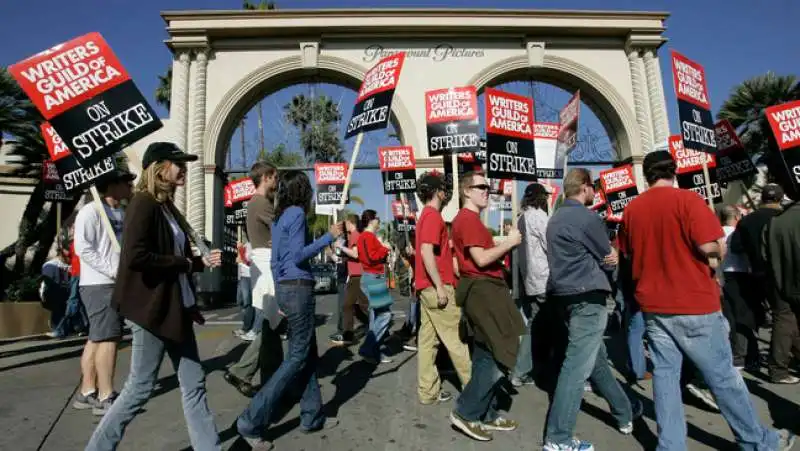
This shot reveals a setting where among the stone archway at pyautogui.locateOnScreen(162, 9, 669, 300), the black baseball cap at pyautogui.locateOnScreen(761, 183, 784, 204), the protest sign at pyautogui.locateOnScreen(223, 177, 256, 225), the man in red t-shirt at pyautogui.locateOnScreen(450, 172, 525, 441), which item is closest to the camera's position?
the man in red t-shirt at pyautogui.locateOnScreen(450, 172, 525, 441)

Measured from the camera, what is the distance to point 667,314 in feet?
9.69

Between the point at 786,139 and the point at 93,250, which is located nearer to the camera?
the point at 93,250

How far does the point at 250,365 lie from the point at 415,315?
322 cm

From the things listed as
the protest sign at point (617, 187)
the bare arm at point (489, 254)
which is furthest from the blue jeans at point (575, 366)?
the protest sign at point (617, 187)

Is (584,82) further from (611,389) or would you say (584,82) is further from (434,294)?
(611,389)

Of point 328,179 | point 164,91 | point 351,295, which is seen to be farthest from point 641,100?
point 164,91

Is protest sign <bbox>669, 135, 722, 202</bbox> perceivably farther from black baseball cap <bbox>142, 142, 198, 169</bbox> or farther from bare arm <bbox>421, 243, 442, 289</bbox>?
black baseball cap <bbox>142, 142, 198, 169</bbox>

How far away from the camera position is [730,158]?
8758 mm

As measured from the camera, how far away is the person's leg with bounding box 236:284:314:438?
333cm

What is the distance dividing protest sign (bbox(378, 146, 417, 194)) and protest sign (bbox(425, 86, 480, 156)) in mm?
5130

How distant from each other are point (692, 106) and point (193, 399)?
21.0ft

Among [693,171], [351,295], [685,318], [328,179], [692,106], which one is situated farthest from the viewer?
[328,179]

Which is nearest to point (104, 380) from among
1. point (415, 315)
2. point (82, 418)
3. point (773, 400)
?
point (82, 418)

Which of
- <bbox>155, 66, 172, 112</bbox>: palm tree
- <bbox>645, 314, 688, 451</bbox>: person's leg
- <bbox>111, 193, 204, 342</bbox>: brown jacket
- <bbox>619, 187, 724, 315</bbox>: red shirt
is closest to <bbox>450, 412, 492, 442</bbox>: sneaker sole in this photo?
<bbox>645, 314, 688, 451</bbox>: person's leg
